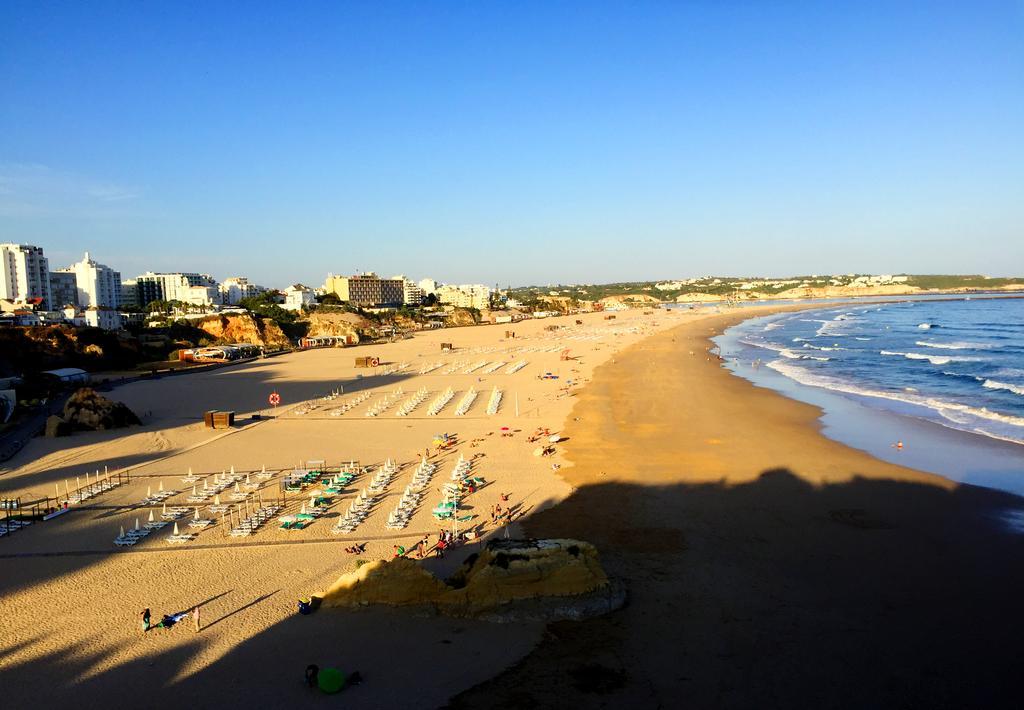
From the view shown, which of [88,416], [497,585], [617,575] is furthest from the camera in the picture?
[88,416]

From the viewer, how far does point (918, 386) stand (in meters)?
35.3

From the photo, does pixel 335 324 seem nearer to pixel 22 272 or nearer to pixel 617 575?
pixel 22 272

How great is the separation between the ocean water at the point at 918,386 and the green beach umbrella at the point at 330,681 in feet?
62.8

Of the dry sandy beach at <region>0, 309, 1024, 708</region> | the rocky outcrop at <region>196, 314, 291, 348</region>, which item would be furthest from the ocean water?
the rocky outcrop at <region>196, 314, 291, 348</region>

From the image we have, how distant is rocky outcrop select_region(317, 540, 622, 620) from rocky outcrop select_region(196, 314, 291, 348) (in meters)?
61.6

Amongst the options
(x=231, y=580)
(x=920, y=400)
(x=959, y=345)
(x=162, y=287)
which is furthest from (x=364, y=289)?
(x=231, y=580)

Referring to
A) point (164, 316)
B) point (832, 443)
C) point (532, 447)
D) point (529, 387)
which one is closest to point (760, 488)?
point (832, 443)

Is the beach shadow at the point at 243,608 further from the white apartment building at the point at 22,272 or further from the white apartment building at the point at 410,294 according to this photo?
the white apartment building at the point at 410,294

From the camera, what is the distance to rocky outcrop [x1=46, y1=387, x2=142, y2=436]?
2769 centimetres

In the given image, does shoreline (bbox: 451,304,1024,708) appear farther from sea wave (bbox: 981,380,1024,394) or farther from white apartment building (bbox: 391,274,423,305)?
white apartment building (bbox: 391,274,423,305)

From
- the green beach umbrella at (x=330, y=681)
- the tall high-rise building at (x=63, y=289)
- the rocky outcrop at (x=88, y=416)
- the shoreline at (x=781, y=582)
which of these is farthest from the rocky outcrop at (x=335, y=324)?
the green beach umbrella at (x=330, y=681)

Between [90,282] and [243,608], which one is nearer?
[243,608]

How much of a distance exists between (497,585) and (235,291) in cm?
14605

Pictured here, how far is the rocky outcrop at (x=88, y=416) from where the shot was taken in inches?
1090
